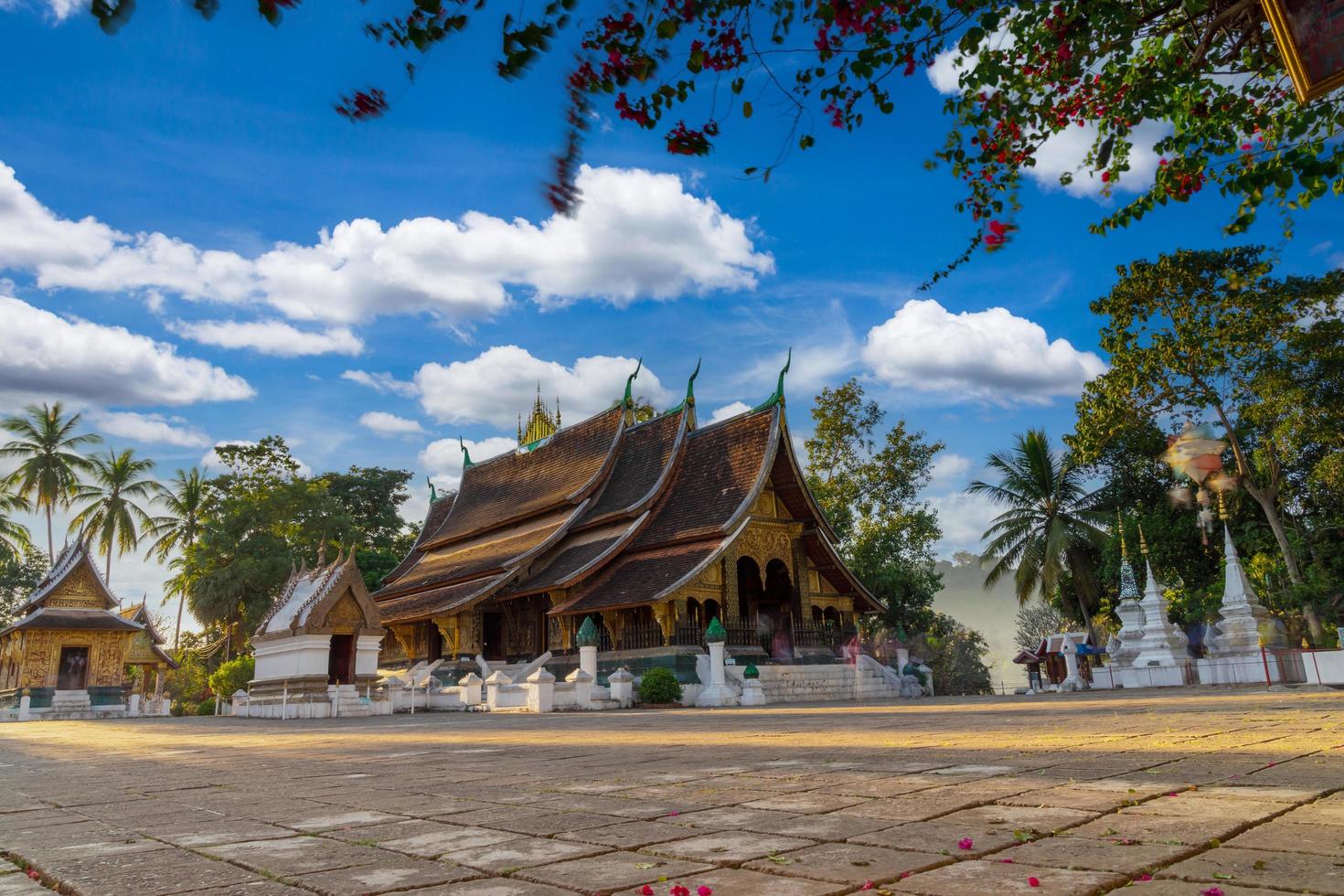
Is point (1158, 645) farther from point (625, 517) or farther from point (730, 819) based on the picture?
point (730, 819)

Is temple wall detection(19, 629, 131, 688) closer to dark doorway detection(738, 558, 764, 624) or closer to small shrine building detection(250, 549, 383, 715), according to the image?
small shrine building detection(250, 549, 383, 715)

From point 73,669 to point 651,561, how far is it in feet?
75.1

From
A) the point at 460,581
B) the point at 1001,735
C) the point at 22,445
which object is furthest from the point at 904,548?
the point at 22,445

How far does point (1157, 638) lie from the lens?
64.7 feet

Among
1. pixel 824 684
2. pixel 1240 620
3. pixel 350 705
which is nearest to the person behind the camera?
pixel 350 705

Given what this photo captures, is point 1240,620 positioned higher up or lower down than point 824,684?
higher up

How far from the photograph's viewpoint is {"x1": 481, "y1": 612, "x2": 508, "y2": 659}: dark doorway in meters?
23.7

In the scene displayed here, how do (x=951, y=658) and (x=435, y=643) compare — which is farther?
(x=951, y=658)

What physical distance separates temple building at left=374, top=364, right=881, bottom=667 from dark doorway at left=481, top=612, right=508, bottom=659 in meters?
0.03

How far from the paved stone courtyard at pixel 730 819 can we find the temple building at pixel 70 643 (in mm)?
27747

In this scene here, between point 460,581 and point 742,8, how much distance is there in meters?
21.3

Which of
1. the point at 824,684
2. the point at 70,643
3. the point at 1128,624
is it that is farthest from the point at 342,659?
the point at 70,643

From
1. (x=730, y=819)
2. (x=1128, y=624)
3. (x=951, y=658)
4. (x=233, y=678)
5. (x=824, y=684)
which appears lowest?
(x=951, y=658)

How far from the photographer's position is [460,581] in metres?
23.4
